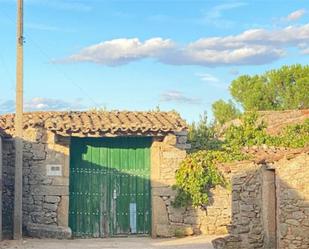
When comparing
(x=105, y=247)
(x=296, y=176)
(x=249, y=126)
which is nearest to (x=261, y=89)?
(x=249, y=126)

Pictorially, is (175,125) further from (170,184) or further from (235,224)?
(235,224)

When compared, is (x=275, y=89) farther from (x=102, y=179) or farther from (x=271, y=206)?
(x=271, y=206)

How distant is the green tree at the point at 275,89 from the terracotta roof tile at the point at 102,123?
1511 centimetres

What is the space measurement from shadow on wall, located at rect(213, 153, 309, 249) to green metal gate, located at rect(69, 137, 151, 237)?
4811mm

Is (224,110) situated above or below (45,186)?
above

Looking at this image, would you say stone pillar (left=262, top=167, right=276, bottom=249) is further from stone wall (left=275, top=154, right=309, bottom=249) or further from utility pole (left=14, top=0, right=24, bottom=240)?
utility pole (left=14, top=0, right=24, bottom=240)

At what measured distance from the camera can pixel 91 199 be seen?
57.8 feet

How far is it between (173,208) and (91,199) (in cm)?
218

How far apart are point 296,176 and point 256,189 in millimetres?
1759

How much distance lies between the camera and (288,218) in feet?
36.2

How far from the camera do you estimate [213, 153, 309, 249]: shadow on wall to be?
10930 mm

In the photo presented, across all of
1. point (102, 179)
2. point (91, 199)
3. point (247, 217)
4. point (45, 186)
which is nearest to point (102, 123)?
point (102, 179)

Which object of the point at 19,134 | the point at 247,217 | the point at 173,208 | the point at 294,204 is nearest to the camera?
the point at 294,204

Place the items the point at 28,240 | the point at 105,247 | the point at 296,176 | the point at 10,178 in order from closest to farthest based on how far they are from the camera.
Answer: the point at 296,176 → the point at 105,247 → the point at 28,240 → the point at 10,178
